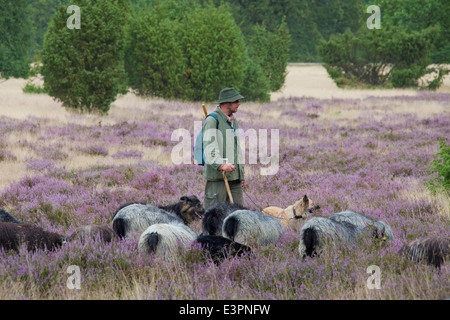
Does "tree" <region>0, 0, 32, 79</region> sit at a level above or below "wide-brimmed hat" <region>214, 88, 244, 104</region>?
above

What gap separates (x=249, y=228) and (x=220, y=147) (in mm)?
1381

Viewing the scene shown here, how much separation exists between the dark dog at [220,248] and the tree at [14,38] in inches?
1514

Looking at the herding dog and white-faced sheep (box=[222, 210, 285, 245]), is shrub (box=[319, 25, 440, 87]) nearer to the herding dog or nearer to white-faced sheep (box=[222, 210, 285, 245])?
the herding dog

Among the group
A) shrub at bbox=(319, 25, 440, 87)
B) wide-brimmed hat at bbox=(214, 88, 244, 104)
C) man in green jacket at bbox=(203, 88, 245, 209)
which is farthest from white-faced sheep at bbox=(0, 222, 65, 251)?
shrub at bbox=(319, 25, 440, 87)

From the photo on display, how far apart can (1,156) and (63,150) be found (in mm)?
1625

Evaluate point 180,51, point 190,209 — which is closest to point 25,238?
point 190,209

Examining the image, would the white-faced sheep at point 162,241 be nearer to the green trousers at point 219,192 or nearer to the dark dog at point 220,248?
the dark dog at point 220,248

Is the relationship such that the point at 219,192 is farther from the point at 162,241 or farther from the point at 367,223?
the point at 367,223

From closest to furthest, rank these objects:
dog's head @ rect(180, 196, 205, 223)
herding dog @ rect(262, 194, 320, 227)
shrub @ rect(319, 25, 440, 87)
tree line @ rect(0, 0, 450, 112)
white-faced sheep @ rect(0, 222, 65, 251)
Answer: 1. white-faced sheep @ rect(0, 222, 65, 251)
2. herding dog @ rect(262, 194, 320, 227)
3. dog's head @ rect(180, 196, 205, 223)
4. tree line @ rect(0, 0, 450, 112)
5. shrub @ rect(319, 25, 440, 87)

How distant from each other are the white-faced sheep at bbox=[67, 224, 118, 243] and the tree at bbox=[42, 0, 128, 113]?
15.0 metres

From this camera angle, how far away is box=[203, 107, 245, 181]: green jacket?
20.4 ft

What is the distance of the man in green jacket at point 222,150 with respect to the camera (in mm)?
6215

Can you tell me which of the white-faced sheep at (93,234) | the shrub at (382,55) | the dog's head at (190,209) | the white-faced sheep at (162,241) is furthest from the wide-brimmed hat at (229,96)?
the shrub at (382,55)

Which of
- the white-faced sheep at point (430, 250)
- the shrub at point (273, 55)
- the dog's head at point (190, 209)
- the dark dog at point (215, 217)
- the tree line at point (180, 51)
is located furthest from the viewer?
the shrub at point (273, 55)
